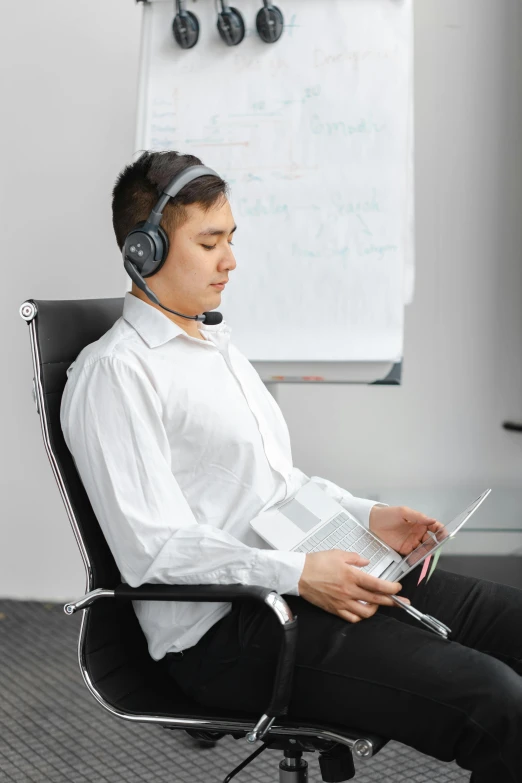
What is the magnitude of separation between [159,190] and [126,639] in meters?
0.70

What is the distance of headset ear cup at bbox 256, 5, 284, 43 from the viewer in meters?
2.12

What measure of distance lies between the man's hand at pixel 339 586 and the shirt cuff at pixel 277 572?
1 centimetres

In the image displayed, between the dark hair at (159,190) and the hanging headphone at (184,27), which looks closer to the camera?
the dark hair at (159,190)

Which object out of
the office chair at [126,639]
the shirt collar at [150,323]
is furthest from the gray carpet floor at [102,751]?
the shirt collar at [150,323]

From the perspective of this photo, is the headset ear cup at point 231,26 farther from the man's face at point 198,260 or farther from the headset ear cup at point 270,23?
the man's face at point 198,260

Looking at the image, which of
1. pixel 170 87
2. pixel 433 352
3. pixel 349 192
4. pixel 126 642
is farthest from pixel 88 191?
pixel 126 642

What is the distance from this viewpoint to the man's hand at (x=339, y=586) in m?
1.17

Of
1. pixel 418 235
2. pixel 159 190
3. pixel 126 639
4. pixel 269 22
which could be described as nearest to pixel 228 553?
pixel 126 639

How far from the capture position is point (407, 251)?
2.25m

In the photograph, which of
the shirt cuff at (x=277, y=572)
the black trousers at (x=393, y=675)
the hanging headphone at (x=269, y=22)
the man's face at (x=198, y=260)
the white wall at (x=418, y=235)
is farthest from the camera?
the white wall at (x=418, y=235)

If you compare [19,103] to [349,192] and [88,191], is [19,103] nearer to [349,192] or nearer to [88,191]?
[88,191]

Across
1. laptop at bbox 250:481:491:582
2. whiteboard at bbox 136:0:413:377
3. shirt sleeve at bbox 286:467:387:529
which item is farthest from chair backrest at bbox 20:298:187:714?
whiteboard at bbox 136:0:413:377

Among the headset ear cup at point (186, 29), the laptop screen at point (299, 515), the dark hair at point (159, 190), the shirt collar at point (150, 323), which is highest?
the headset ear cup at point (186, 29)

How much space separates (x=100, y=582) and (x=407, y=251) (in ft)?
4.24
